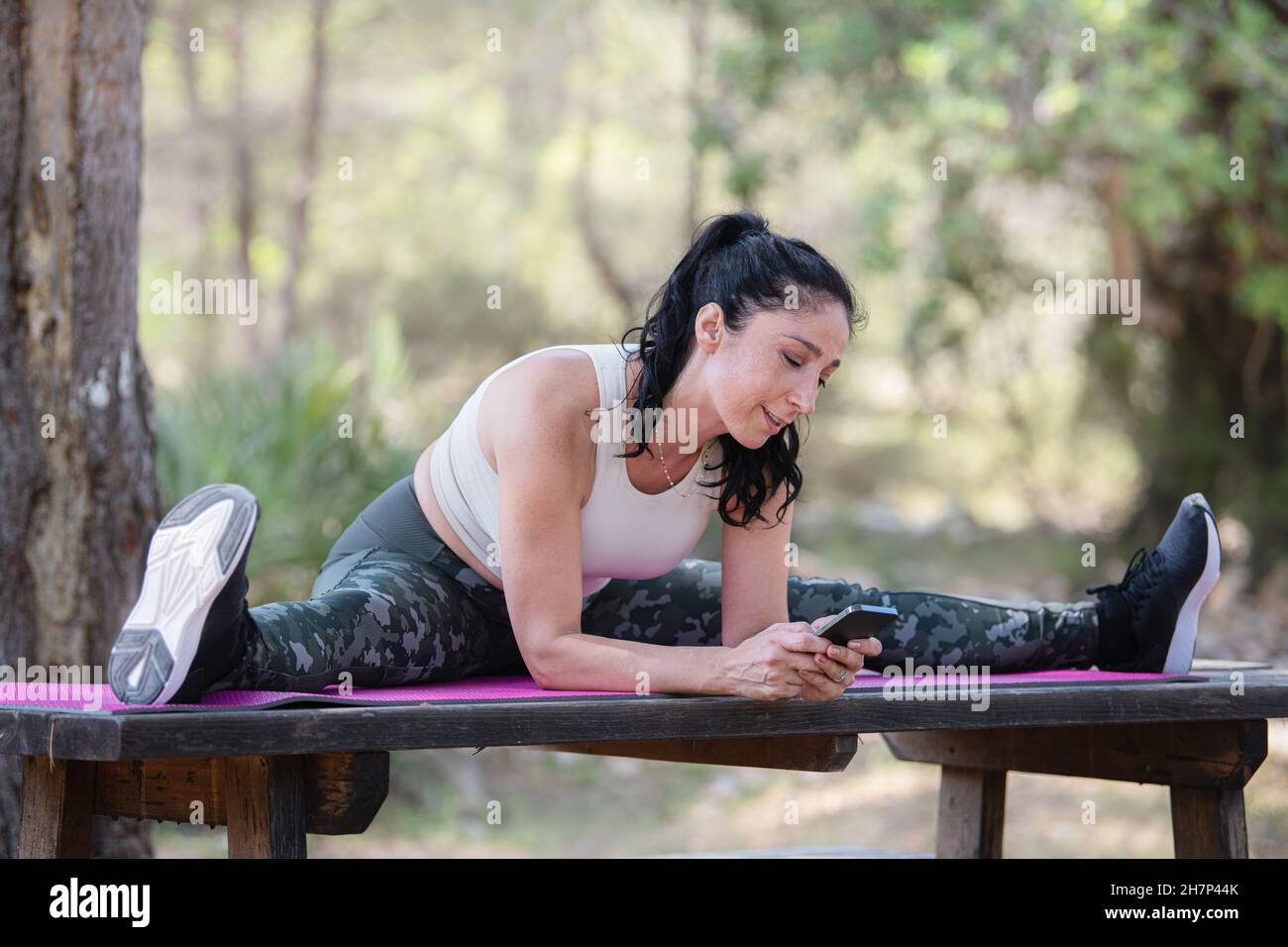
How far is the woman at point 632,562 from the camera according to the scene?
7.14ft

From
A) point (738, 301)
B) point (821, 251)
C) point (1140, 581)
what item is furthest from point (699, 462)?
point (821, 251)

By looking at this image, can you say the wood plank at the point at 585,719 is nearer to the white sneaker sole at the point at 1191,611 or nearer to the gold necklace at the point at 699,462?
the white sneaker sole at the point at 1191,611

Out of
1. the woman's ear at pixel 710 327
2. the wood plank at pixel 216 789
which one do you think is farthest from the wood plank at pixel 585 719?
the woman's ear at pixel 710 327

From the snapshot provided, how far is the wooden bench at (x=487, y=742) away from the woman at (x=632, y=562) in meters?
0.10

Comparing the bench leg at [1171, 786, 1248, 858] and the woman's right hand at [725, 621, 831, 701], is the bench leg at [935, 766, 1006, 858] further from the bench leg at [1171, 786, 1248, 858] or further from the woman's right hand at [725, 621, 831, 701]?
the woman's right hand at [725, 621, 831, 701]

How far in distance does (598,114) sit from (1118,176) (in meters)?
8.00

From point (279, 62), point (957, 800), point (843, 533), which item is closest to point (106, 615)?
point (957, 800)

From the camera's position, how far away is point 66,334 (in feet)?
10.6

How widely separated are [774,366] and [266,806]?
1135 mm

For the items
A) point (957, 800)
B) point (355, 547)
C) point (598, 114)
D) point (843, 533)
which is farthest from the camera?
point (598, 114)

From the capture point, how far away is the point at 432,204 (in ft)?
48.8

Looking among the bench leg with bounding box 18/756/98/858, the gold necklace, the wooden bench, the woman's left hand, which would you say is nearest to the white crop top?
the gold necklace

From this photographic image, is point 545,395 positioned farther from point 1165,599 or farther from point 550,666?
point 1165,599
